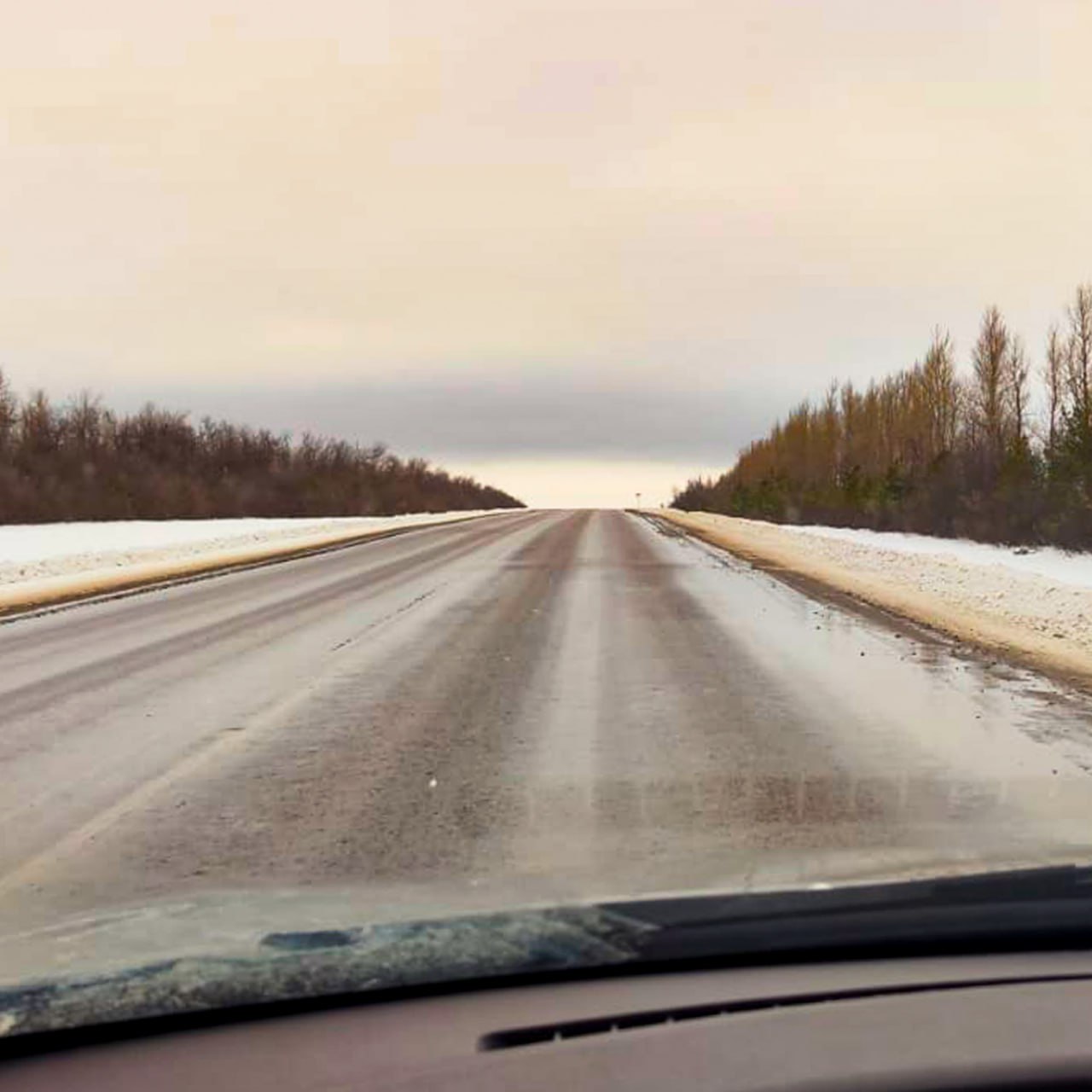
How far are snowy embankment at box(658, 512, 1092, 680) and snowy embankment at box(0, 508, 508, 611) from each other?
1119 centimetres

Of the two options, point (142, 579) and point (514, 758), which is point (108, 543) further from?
point (514, 758)

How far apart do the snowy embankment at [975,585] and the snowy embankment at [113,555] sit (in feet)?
36.7

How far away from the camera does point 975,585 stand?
18406 mm

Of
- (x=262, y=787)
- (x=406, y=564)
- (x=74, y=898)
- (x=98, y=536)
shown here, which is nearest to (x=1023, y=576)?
(x=406, y=564)

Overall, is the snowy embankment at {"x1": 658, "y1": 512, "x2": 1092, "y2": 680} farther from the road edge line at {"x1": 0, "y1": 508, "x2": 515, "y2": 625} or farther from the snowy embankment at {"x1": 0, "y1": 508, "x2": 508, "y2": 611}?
the snowy embankment at {"x1": 0, "y1": 508, "x2": 508, "y2": 611}

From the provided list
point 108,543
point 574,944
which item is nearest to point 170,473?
point 108,543

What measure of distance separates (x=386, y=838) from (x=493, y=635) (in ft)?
22.3

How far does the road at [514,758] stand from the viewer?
4.43 meters

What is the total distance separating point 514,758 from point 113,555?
23.5 m

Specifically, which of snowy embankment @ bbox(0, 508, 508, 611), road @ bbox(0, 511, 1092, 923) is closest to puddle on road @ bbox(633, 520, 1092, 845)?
road @ bbox(0, 511, 1092, 923)

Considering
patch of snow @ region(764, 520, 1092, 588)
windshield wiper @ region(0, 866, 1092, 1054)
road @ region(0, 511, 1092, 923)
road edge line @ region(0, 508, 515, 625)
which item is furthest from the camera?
patch of snow @ region(764, 520, 1092, 588)

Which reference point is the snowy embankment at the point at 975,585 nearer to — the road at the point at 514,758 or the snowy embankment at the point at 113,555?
the road at the point at 514,758

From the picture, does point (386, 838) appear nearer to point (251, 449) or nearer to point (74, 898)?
point (74, 898)

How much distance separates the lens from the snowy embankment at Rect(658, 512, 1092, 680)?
1180 cm
